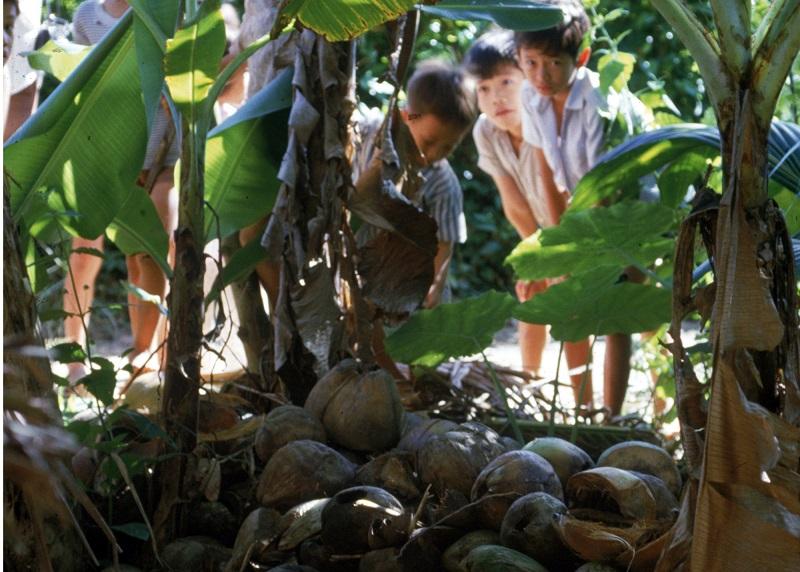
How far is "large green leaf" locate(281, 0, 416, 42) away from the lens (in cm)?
159

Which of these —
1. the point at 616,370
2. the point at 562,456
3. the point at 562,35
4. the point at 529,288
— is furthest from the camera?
the point at 529,288

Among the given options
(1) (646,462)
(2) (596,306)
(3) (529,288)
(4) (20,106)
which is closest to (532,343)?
(3) (529,288)

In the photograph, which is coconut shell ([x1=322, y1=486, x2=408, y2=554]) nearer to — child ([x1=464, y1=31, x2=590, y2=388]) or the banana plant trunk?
the banana plant trunk

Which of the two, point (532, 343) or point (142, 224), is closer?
point (142, 224)

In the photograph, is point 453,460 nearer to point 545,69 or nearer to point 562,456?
point 562,456

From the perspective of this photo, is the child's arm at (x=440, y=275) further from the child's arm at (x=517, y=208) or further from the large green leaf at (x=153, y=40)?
the large green leaf at (x=153, y=40)

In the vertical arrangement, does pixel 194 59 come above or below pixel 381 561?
above

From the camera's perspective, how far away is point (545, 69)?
351 centimetres

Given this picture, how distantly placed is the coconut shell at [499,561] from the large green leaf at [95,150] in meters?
1.12

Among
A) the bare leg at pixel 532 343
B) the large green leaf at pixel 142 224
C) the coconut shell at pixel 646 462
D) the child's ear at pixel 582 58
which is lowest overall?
the bare leg at pixel 532 343

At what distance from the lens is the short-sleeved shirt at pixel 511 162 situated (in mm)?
4012

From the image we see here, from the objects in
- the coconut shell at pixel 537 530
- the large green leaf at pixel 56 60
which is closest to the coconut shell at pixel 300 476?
the coconut shell at pixel 537 530

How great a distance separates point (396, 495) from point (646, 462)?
0.39m

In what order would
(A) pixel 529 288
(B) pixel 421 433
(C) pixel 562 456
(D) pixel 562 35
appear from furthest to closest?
1. (A) pixel 529 288
2. (D) pixel 562 35
3. (B) pixel 421 433
4. (C) pixel 562 456
